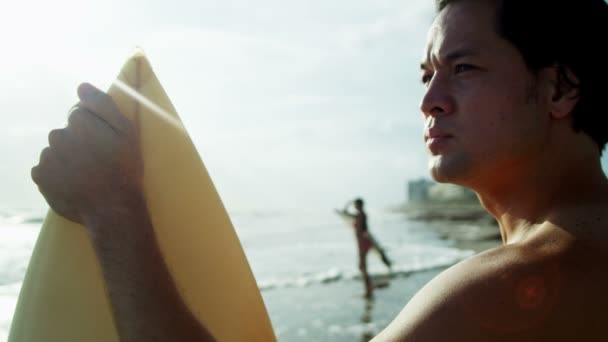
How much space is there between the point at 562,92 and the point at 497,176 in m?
0.32

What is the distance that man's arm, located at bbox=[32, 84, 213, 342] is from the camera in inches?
45.1

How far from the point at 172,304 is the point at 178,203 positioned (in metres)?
0.45

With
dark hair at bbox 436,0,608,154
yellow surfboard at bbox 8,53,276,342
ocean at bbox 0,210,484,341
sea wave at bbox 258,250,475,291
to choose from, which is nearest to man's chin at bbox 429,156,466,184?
dark hair at bbox 436,0,608,154

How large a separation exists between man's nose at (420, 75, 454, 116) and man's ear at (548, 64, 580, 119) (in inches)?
11.4

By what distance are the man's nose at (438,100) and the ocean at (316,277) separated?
1.32 m

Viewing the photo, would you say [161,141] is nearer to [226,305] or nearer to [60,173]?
[60,173]

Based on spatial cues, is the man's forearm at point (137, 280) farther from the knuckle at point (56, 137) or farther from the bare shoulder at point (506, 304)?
the bare shoulder at point (506, 304)

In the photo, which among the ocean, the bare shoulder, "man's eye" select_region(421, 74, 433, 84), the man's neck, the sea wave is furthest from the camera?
the sea wave

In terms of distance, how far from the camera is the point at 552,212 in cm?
136

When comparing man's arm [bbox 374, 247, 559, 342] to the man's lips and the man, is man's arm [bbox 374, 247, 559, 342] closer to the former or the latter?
the man

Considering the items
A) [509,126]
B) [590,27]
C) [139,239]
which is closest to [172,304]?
[139,239]

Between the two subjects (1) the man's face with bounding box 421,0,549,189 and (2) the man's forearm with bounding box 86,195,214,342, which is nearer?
(2) the man's forearm with bounding box 86,195,214,342

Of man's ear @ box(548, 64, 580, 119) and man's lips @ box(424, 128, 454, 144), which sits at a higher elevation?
man's ear @ box(548, 64, 580, 119)

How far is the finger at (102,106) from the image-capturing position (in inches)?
51.8
